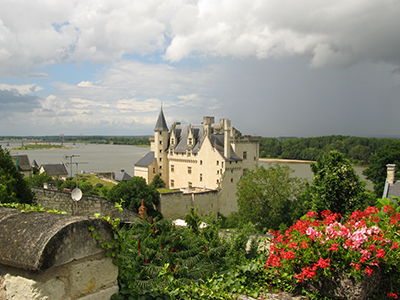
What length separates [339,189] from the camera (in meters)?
13.8

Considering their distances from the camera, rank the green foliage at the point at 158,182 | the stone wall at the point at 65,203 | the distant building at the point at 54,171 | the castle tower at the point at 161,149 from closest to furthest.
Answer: the stone wall at the point at 65,203
the green foliage at the point at 158,182
the castle tower at the point at 161,149
the distant building at the point at 54,171

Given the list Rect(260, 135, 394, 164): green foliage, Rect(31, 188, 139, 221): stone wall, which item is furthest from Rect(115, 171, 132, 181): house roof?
Rect(260, 135, 394, 164): green foliage

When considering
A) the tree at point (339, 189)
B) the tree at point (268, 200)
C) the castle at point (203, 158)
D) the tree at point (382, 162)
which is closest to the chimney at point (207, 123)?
the castle at point (203, 158)

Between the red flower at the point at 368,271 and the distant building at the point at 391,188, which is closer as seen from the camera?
the red flower at the point at 368,271

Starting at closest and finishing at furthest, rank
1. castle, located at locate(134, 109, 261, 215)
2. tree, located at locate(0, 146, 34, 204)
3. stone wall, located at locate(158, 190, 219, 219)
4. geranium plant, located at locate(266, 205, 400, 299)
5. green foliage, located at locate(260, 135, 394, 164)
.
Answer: geranium plant, located at locate(266, 205, 400, 299) < tree, located at locate(0, 146, 34, 204) < stone wall, located at locate(158, 190, 219, 219) < castle, located at locate(134, 109, 261, 215) < green foliage, located at locate(260, 135, 394, 164)

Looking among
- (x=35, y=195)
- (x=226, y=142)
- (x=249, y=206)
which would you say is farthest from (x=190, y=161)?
(x=35, y=195)

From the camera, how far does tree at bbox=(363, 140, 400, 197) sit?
35312 mm

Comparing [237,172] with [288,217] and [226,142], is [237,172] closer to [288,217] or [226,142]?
[226,142]

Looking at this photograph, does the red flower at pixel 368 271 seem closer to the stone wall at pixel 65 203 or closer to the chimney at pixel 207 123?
the stone wall at pixel 65 203

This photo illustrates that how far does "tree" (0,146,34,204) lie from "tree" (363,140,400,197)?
34.4 m

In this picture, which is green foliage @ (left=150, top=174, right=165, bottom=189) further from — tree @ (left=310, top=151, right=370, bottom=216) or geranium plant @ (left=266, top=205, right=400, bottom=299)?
geranium plant @ (left=266, top=205, right=400, bottom=299)

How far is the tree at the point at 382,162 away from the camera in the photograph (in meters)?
35.3

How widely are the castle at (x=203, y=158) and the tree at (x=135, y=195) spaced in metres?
7.23

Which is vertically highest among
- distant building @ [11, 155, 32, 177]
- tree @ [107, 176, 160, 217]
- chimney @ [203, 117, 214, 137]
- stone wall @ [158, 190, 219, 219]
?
chimney @ [203, 117, 214, 137]
